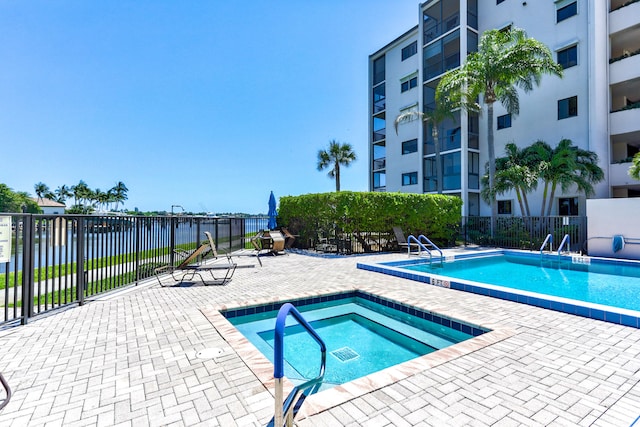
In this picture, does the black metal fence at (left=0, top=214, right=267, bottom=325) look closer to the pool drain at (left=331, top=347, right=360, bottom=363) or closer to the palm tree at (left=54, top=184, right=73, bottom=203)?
the pool drain at (left=331, top=347, right=360, bottom=363)

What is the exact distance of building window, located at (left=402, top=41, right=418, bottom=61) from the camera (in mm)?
26547

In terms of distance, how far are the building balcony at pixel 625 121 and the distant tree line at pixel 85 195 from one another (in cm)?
9915

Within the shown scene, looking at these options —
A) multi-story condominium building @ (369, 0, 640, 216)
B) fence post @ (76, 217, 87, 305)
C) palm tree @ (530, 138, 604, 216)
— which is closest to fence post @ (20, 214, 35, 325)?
fence post @ (76, 217, 87, 305)

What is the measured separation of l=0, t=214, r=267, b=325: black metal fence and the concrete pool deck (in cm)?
55

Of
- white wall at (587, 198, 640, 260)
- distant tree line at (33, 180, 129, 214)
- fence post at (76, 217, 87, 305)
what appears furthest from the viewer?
distant tree line at (33, 180, 129, 214)

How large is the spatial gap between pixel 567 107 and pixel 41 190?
394 feet

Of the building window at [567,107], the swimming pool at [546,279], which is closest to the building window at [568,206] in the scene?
the building window at [567,107]

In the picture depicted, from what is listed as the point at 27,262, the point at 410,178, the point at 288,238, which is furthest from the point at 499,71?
the point at 27,262

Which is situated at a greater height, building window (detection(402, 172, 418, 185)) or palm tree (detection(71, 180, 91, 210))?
palm tree (detection(71, 180, 91, 210))

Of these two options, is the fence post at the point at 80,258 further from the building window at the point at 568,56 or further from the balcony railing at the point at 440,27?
the balcony railing at the point at 440,27

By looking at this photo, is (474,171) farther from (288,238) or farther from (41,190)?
(41,190)

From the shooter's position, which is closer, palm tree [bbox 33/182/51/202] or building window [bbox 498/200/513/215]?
building window [bbox 498/200/513/215]

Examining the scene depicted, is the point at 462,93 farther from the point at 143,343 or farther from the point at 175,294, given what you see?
the point at 143,343

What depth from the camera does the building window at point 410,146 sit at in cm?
2617
